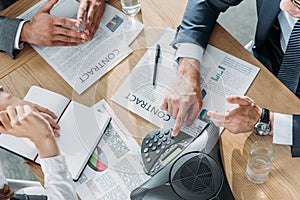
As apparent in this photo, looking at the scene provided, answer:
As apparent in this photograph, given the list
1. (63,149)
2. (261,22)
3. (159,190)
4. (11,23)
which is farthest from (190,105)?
(11,23)

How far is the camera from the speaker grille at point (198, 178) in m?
1.06

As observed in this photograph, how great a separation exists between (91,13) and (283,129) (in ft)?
2.07

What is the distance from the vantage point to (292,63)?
4.62 ft

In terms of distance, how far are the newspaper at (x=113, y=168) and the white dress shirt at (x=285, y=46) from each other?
0.26 metres

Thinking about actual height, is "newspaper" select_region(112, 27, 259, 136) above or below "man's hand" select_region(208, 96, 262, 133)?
above

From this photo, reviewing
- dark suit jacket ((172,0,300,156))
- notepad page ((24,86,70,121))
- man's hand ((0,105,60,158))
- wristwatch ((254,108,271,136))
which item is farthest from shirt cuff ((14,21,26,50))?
wristwatch ((254,108,271,136))

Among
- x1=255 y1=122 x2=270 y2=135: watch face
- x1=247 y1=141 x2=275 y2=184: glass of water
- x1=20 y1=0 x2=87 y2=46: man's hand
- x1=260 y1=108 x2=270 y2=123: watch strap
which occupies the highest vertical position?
x1=20 y1=0 x2=87 y2=46: man's hand

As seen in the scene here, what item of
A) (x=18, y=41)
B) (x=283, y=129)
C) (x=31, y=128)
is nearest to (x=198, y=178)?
(x=283, y=129)

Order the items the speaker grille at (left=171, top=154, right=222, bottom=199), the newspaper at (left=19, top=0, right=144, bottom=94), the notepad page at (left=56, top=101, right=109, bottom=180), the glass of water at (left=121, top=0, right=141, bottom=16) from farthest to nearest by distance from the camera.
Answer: the glass of water at (left=121, top=0, right=141, bottom=16), the newspaper at (left=19, top=0, right=144, bottom=94), the notepad page at (left=56, top=101, right=109, bottom=180), the speaker grille at (left=171, top=154, right=222, bottom=199)

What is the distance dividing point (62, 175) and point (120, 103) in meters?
0.23

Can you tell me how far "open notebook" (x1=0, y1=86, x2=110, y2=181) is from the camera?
3.83 feet

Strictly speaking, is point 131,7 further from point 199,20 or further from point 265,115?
point 265,115

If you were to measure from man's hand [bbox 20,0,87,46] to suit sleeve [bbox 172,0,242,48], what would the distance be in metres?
0.29

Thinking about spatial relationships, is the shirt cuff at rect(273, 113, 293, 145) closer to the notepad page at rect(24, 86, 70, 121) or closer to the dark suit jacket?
the dark suit jacket
